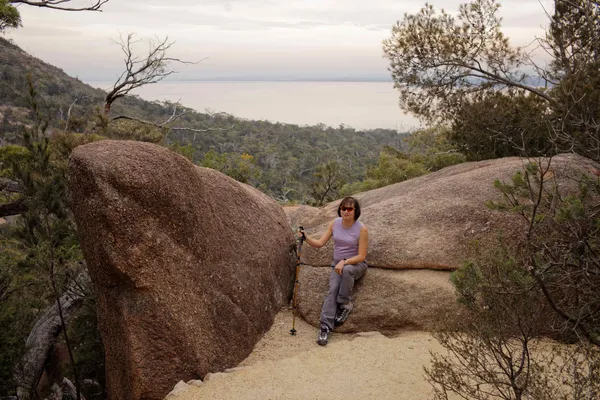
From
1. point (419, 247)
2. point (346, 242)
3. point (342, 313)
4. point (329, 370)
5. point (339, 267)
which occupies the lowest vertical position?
point (329, 370)

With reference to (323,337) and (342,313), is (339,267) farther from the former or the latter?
(323,337)

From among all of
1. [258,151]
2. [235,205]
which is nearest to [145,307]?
[235,205]

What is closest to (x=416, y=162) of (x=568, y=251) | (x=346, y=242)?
(x=346, y=242)

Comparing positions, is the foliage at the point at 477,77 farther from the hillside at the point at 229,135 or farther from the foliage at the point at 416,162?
the hillside at the point at 229,135

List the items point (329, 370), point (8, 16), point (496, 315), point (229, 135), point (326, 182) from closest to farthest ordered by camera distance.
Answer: point (496, 315) < point (329, 370) < point (8, 16) < point (326, 182) < point (229, 135)

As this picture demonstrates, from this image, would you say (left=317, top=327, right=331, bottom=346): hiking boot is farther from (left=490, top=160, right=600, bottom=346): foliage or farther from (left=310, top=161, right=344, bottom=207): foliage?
(left=310, top=161, right=344, bottom=207): foliage

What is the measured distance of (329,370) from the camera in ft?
19.5

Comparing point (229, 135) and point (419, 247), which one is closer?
point (419, 247)

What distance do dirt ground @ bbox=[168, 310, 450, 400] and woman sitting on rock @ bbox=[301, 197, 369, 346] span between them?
0.96 feet

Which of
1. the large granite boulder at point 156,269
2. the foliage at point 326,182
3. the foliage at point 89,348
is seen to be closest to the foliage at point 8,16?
the foliage at point 89,348

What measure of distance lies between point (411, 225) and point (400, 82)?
846 centimetres

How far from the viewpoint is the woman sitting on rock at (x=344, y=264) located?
22.7 feet

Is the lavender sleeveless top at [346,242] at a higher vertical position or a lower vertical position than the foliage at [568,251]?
lower

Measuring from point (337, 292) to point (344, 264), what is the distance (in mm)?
399
